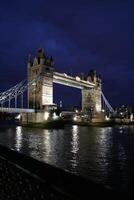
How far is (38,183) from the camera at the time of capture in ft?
10.0

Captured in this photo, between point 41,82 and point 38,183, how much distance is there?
81.8 m

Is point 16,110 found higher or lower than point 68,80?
lower

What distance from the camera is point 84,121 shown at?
102m

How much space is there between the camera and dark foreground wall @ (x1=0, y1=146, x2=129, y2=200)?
2389mm

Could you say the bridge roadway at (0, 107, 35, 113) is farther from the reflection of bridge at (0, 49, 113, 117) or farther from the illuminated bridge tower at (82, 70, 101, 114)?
the illuminated bridge tower at (82, 70, 101, 114)

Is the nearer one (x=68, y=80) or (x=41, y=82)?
(x=41, y=82)

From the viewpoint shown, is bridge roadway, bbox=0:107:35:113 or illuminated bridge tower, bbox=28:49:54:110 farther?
illuminated bridge tower, bbox=28:49:54:110

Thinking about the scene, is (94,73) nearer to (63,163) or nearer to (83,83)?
(83,83)

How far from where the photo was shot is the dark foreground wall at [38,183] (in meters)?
2.39

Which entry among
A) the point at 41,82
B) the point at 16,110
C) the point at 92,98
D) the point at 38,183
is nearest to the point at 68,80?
the point at 41,82

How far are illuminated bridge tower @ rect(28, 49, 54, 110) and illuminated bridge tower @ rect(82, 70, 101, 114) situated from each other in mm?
28805

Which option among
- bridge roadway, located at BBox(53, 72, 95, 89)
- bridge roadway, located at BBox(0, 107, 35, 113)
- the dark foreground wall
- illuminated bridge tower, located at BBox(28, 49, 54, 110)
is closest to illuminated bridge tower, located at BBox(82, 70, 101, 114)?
bridge roadway, located at BBox(53, 72, 95, 89)

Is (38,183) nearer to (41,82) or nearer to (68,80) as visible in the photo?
(41,82)

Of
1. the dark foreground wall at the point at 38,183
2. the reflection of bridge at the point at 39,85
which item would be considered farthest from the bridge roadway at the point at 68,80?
the dark foreground wall at the point at 38,183
